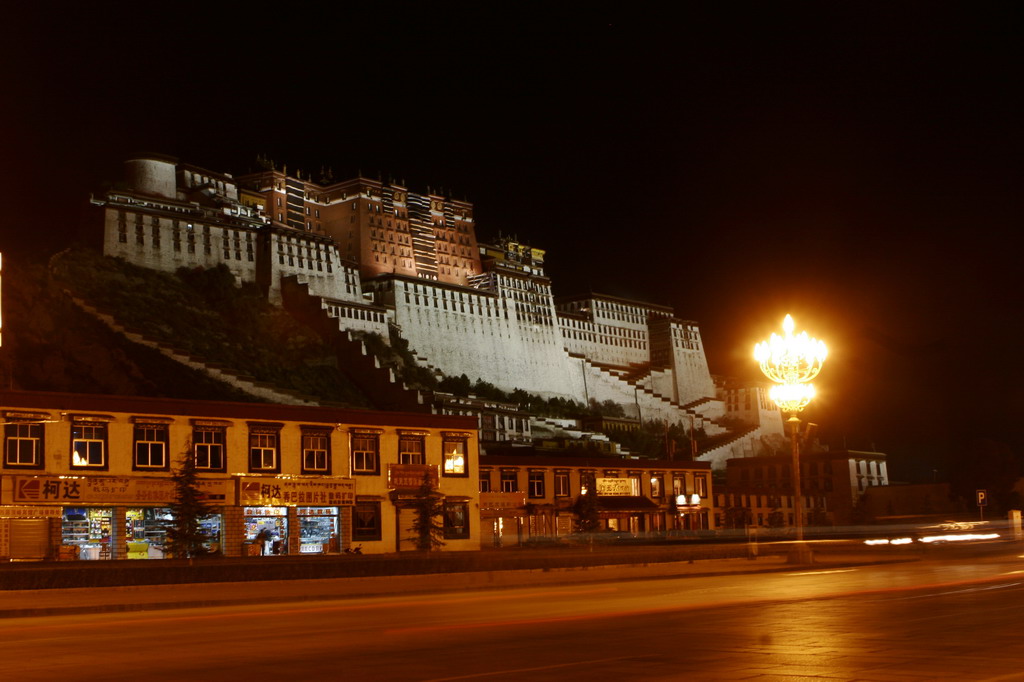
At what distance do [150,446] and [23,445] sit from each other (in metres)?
3.89

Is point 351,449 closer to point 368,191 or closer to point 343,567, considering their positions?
point 343,567

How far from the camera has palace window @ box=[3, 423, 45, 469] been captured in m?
33.2

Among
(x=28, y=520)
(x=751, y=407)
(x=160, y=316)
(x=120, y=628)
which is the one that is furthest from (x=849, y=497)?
(x=120, y=628)

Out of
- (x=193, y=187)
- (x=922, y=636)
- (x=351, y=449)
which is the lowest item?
(x=922, y=636)

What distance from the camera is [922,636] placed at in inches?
497

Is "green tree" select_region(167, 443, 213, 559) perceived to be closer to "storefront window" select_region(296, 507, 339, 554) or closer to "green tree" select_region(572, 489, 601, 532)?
"storefront window" select_region(296, 507, 339, 554)

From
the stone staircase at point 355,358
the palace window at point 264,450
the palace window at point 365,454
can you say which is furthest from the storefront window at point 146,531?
the stone staircase at point 355,358

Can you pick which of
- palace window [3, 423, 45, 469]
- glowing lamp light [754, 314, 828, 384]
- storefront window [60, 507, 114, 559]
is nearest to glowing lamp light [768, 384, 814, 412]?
glowing lamp light [754, 314, 828, 384]

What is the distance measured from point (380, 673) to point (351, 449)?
30517 millimetres

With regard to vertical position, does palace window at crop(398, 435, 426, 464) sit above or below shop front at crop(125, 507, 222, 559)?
above

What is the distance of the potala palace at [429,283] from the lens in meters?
102

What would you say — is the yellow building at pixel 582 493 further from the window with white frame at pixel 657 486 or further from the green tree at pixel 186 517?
the green tree at pixel 186 517

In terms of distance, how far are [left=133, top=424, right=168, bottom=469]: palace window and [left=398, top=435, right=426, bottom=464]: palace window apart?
9326 mm

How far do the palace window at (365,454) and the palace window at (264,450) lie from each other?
10.5 feet
